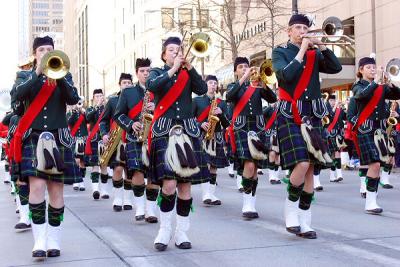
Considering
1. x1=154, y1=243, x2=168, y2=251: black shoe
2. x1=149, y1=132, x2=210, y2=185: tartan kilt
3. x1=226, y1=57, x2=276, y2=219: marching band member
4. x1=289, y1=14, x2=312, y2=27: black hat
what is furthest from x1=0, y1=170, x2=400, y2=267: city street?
x1=289, y1=14, x2=312, y2=27: black hat

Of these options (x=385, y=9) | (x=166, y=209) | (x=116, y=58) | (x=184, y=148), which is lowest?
(x=166, y=209)

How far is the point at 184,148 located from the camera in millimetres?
5895

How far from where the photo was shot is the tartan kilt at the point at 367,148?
322 inches

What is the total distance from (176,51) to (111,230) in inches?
93.7

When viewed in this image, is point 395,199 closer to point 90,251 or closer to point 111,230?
point 111,230

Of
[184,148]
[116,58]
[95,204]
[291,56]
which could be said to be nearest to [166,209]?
[184,148]

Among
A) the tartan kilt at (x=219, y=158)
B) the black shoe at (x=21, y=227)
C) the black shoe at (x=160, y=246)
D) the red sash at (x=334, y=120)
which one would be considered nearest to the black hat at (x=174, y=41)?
the black shoe at (x=160, y=246)

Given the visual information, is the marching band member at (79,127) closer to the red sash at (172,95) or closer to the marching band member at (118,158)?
the marching band member at (118,158)

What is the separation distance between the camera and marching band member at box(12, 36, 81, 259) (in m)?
5.67

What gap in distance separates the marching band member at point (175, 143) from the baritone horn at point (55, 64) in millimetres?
936

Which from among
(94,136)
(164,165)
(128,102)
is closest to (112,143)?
(128,102)

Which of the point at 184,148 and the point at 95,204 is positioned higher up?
the point at 184,148

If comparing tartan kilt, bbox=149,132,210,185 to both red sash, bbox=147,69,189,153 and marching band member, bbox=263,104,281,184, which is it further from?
marching band member, bbox=263,104,281,184

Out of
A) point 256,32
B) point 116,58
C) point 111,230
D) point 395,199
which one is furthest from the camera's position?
point 116,58
